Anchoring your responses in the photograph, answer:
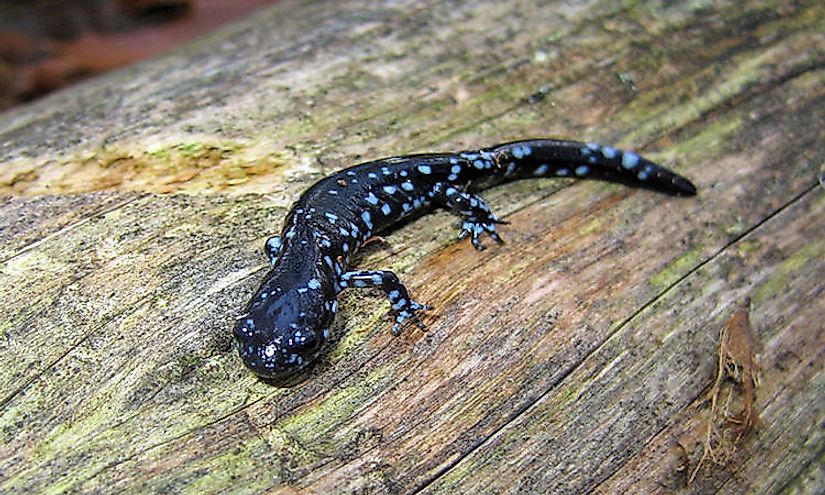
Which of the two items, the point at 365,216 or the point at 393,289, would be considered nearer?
the point at 393,289

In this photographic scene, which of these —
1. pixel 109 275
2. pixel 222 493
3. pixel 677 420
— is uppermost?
pixel 109 275

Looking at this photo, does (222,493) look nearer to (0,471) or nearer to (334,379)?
(334,379)

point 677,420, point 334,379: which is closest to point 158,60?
point 334,379

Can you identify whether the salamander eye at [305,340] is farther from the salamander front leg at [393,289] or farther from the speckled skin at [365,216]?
the salamander front leg at [393,289]

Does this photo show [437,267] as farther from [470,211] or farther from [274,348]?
[274,348]

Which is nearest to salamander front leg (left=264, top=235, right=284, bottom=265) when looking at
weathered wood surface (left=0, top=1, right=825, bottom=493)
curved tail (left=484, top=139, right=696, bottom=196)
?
weathered wood surface (left=0, top=1, right=825, bottom=493)

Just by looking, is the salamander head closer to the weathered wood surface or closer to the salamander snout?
the salamander snout

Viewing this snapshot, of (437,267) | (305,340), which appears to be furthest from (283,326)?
(437,267)
